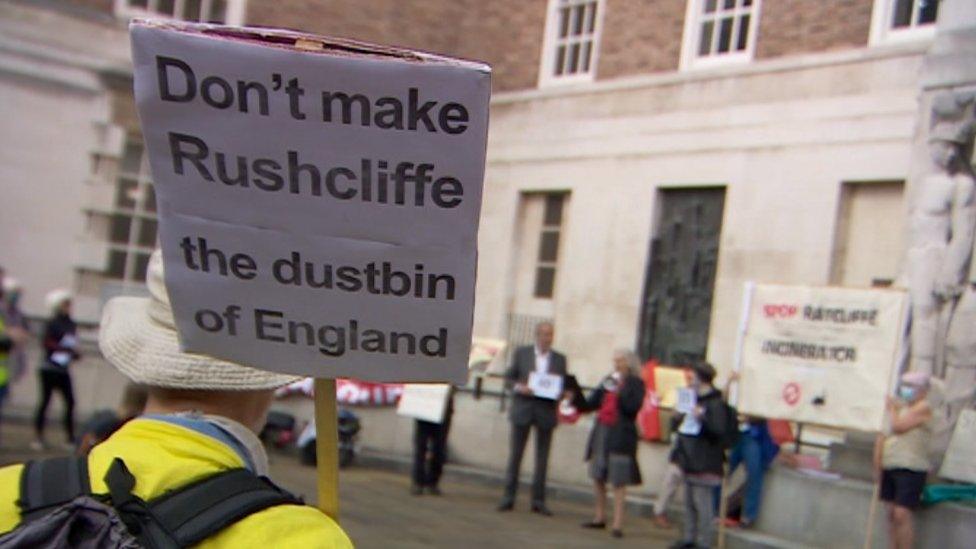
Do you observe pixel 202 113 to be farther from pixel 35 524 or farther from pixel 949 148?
pixel 949 148

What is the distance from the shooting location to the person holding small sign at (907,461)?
10258 mm

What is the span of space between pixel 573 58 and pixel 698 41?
2.77m

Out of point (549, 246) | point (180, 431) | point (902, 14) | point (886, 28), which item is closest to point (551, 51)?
point (549, 246)

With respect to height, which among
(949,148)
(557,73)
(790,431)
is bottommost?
(790,431)

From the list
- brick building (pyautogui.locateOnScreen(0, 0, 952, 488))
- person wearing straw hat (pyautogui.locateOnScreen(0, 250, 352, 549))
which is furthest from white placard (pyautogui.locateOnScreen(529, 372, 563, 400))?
person wearing straw hat (pyautogui.locateOnScreen(0, 250, 352, 549))

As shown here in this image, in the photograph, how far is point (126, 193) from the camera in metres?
20.9

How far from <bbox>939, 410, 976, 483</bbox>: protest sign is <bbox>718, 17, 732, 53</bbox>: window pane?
7968mm

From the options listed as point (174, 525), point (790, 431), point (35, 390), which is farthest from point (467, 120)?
point (35, 390)

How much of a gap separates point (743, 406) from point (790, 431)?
2.06 meters

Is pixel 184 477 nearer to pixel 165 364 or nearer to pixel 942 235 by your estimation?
pixel 165 364

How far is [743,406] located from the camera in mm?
11773

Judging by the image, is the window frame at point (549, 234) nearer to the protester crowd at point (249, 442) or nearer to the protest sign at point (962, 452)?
the protester crowd at point (249, 442)

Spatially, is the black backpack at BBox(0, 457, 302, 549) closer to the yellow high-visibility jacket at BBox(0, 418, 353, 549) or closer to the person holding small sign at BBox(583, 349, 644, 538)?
the yellow high-visibility jacket at BBox(0, 418, 353, 549)

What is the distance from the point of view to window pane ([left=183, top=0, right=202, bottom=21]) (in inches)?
834
